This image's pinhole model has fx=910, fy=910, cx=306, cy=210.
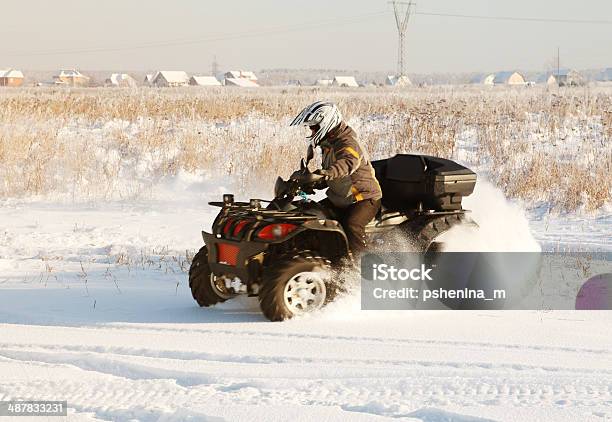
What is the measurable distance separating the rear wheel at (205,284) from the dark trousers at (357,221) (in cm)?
105

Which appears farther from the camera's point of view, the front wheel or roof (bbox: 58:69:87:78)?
roof (bbox: 58:69:87:78)

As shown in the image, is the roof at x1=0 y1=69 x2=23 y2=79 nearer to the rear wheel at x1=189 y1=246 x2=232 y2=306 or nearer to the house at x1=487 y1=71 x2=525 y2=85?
the house at x1=487 y1=71 x2=525 y2=85

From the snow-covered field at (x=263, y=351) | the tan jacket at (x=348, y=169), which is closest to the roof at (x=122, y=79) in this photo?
the snow-covered field at (x=263, y=351)

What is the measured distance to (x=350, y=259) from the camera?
273 inches

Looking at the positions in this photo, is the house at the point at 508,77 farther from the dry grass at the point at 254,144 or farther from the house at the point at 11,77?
the dry grass at the point at 254,144

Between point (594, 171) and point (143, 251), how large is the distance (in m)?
7.76

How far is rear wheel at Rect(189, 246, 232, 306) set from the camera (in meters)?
7.17

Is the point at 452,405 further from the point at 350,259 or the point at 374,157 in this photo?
the point at 374,157

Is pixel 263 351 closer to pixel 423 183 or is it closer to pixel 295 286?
pixel 295 286

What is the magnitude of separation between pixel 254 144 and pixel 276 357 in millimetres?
10964

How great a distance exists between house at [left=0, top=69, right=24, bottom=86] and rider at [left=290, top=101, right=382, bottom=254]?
367 feet

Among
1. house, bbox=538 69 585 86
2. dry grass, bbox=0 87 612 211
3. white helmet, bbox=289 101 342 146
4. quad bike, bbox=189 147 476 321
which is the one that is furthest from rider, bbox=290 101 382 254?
house, bbox=538 69 585 86

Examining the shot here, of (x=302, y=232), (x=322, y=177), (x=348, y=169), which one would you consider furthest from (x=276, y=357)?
(x=348, y=169)

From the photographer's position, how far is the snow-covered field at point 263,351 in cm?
454
